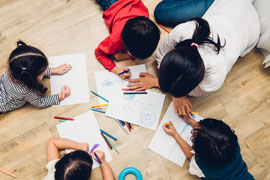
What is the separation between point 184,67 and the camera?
2.24 ft

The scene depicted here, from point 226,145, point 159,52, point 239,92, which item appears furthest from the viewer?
point 239,92

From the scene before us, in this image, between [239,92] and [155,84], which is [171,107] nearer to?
[155,84]

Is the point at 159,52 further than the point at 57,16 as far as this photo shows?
No

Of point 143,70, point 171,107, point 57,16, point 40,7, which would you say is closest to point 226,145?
point 171,107

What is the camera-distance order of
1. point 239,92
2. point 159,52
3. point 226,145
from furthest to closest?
1. point 239,92
2. point 159,52
3. point 226,145

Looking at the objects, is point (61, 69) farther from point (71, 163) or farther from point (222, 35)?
point (222, 35)

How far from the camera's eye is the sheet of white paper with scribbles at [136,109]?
3.35ft

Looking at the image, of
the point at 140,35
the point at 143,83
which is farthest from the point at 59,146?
the point at 140,35

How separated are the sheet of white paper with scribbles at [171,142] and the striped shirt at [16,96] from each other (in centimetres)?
54

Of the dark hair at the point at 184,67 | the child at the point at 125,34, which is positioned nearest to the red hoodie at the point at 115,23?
the child at the point at 125,34

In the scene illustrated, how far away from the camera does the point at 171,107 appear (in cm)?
106

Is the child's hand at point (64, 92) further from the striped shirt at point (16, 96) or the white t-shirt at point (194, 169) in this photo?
the white t-shirt at point (194, 169)

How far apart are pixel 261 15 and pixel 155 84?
666mm

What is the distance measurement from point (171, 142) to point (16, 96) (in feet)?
2.59
